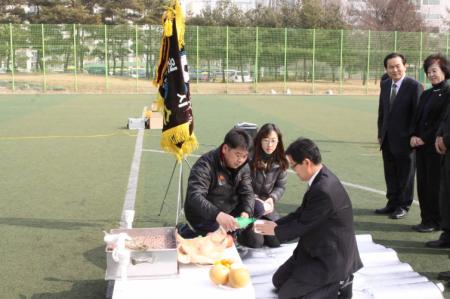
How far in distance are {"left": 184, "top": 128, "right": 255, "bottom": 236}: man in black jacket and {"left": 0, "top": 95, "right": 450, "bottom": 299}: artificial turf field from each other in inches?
41.0

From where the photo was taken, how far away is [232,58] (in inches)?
1232

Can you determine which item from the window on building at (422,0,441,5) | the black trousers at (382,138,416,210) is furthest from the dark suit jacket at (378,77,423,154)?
the window on building at (422,0,441,5)

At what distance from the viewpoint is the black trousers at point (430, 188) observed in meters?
6.22

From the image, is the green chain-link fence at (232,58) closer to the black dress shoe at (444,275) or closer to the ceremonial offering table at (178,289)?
the black dress shoe at (444,275)

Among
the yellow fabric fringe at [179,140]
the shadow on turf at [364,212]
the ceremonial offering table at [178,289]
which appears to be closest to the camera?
the ceremonial offering table at [178,289]

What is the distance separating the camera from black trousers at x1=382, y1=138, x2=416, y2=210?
6.77m

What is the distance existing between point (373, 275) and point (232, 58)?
2726cm

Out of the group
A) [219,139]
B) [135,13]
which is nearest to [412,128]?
Answer: [219,139]

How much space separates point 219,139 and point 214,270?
9436 millimetres

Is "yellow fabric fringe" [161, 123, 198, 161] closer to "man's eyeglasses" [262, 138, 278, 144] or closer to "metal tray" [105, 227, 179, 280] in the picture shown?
"man's eyeglasses" [262, 138, 278, 144]

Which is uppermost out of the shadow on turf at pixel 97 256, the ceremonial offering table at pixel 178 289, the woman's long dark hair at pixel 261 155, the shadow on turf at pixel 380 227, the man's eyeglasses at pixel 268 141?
the man's eyeglasses at pixel 268 141

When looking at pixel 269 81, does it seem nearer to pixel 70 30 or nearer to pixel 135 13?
pixel 70 30

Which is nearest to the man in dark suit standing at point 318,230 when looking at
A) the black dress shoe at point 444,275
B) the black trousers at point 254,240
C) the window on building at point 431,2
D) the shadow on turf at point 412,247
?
the black dress shoe at point 444,275

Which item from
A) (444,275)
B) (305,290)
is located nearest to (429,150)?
(444,275)
